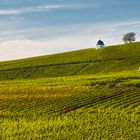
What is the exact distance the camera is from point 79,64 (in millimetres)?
138750

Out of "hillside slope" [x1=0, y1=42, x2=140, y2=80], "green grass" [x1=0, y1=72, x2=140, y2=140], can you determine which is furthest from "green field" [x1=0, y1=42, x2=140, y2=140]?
"hillside slope" [x1=0, y1=42, x2=140, y2=80]

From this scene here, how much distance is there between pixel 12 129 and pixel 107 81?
1830 inches

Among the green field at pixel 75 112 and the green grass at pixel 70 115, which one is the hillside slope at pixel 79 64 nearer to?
the green field at pixel 75 112

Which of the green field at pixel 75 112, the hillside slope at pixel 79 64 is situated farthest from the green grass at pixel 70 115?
the hillside slope at pixel 79 64

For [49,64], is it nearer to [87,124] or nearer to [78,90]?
[78,90]

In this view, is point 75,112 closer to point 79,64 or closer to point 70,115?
point 70,115

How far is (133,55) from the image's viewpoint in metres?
143

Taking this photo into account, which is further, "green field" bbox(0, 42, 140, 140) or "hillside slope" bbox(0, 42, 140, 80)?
"hillside slope" bbox(0, 42, 140, 80)

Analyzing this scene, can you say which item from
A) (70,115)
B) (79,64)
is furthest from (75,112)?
(79,64)

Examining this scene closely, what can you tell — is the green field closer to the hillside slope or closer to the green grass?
the green grass

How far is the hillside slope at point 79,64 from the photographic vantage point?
424ft

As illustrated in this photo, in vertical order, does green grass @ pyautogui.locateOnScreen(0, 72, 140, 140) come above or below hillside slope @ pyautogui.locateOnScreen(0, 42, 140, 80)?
below

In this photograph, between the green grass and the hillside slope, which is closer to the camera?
the green grass

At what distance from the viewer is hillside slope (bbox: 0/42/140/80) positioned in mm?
129125
